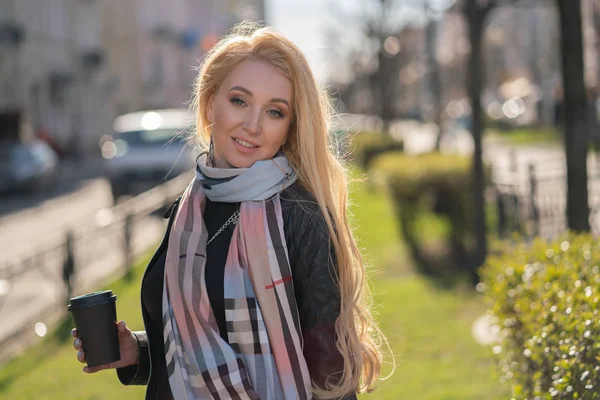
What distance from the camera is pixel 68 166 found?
36.2 metres

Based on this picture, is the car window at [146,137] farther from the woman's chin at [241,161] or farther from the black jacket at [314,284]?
the black jacket at [314,284]

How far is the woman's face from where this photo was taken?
2.59 meters

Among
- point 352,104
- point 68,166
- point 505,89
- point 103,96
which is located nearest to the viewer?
point 68,166

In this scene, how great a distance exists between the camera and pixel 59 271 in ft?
31.5

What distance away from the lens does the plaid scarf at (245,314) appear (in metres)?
2.40

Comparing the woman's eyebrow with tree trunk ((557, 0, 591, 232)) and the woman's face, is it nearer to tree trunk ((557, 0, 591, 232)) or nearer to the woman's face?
the woman's face

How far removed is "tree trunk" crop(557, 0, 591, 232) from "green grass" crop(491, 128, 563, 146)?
2730cm

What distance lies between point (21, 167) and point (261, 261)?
897 inches

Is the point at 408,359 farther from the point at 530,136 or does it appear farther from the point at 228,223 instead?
the point at 530,136

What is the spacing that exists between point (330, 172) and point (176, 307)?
1.78 feet

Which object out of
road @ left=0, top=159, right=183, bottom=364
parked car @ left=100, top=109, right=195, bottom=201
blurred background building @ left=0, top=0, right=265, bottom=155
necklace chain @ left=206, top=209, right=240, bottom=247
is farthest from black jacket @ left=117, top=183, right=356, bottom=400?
blurred background building @ left=0, top=0, right=265, bottom=155

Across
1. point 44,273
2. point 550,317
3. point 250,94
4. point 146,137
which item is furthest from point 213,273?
point 146,137

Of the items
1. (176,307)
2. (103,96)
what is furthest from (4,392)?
(103,96)

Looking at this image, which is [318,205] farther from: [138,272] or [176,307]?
[138,272]
